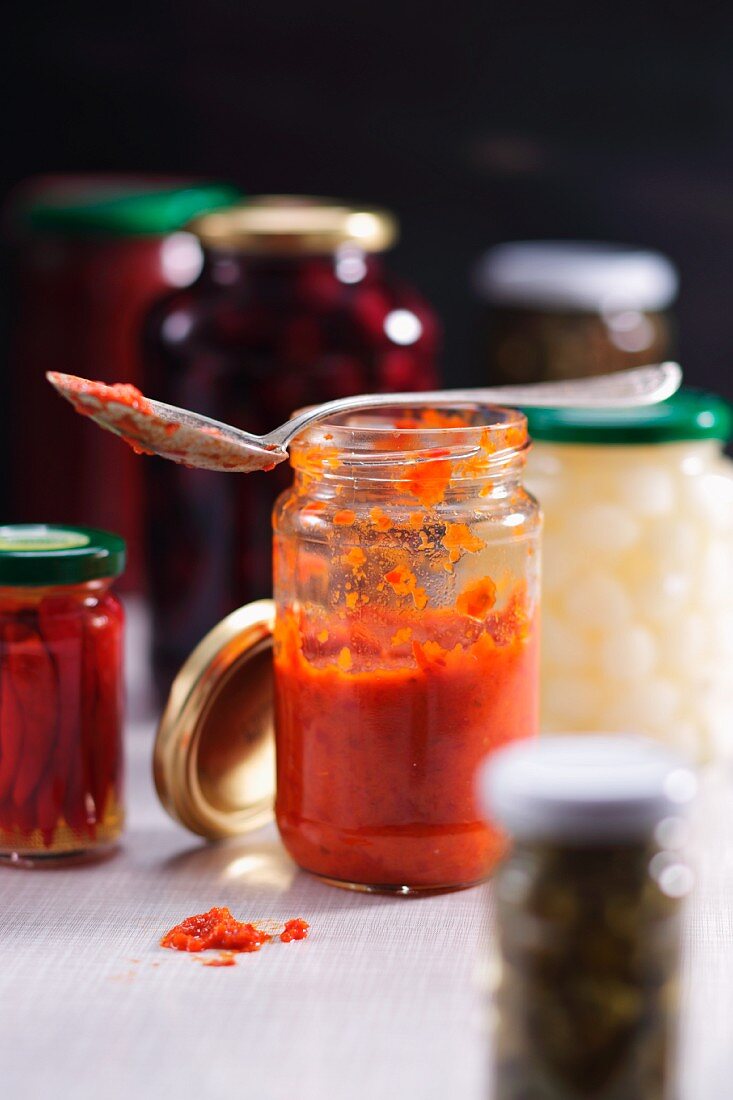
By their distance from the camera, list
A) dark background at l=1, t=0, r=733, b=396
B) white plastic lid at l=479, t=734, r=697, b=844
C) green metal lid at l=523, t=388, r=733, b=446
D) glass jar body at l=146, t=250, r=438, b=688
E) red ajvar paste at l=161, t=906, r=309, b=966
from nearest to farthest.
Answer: white plastic lid at l=479, t=734, r=697, b=844 → red ajvar paste at l=161, t=906, r=309, b=966 → green metal lid at l=523, t=388, r=733, b=446 → glass jar body at l=146, t=250, r=438, b=688 → dark background at l=1, t=0, r=733, b=396

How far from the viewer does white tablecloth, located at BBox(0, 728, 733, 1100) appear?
29.0 inches

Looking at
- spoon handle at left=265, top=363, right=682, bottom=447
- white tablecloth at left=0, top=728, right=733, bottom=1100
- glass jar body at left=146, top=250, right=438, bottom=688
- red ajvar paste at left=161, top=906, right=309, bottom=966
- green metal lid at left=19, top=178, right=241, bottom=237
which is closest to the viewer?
white tablecloth at left=0, top=728, right=733, bottom=1100

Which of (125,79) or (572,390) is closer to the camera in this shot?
(572,390)

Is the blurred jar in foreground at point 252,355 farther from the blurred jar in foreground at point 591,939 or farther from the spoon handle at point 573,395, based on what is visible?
the blurred jar in foreground at point 591,939

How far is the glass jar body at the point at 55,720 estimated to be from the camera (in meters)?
0.98

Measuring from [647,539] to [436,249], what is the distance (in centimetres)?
80

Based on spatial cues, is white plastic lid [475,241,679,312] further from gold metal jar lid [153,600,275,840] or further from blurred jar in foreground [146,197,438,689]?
gold metal jar lid [153,600,275,840]

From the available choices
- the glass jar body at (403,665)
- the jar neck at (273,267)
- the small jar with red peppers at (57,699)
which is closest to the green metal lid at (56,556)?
the small jar with red peppers at (57,699)

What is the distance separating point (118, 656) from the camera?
3.37 ft

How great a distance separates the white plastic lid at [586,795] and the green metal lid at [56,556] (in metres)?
0.40

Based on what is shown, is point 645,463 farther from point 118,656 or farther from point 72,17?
→ point 72,17

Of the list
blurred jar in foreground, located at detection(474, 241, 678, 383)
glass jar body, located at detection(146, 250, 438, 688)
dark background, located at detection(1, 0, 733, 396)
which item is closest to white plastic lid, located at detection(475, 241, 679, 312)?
blurred jar in foreground, located at detection(474, 241, 678, 383)

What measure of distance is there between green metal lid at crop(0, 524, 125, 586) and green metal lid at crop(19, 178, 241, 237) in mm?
552

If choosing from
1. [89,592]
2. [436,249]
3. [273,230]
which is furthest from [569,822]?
[436,249]
